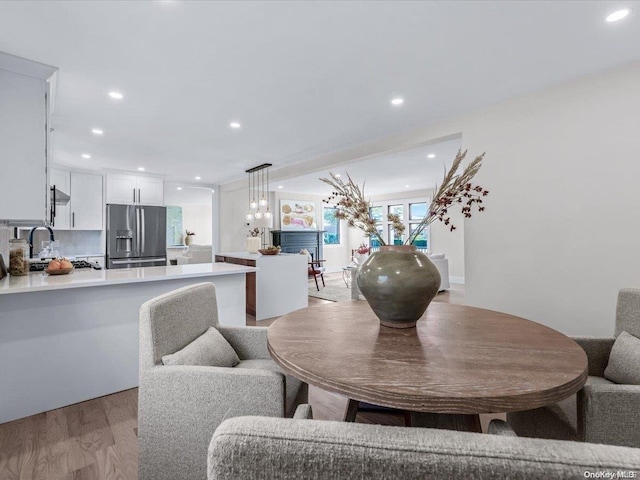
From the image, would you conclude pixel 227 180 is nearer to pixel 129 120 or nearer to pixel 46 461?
pixel 129 120

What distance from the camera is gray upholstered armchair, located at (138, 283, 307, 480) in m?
1.23

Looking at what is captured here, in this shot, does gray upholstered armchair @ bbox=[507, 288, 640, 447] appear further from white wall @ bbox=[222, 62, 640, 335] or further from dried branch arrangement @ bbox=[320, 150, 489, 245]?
white wall @ bbox=[222, 62, 640, 335]

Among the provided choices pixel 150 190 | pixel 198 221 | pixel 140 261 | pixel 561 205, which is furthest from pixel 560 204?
pixel 198 221

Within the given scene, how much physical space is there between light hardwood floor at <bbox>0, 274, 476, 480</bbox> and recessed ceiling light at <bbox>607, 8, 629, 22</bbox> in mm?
2510

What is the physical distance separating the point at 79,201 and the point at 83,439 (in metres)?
5.13

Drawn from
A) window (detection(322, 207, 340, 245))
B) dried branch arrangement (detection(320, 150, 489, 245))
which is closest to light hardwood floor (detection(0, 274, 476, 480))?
dried branch arrangement (detection(320, 150, 489, 245))

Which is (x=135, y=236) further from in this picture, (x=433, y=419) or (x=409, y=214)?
(x=409, y=214)

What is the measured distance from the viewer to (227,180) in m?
7.03

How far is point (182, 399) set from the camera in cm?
128

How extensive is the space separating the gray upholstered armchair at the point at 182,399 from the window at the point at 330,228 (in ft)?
29.3

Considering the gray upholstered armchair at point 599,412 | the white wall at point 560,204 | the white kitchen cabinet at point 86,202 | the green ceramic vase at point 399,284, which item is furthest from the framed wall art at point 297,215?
the gray upholstered armchair at point 599,412

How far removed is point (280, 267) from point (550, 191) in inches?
134

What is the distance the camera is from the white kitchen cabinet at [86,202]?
5634mm

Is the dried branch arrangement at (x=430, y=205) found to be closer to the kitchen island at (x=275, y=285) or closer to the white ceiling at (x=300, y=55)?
the white ceiling at (x=300, y=55)
